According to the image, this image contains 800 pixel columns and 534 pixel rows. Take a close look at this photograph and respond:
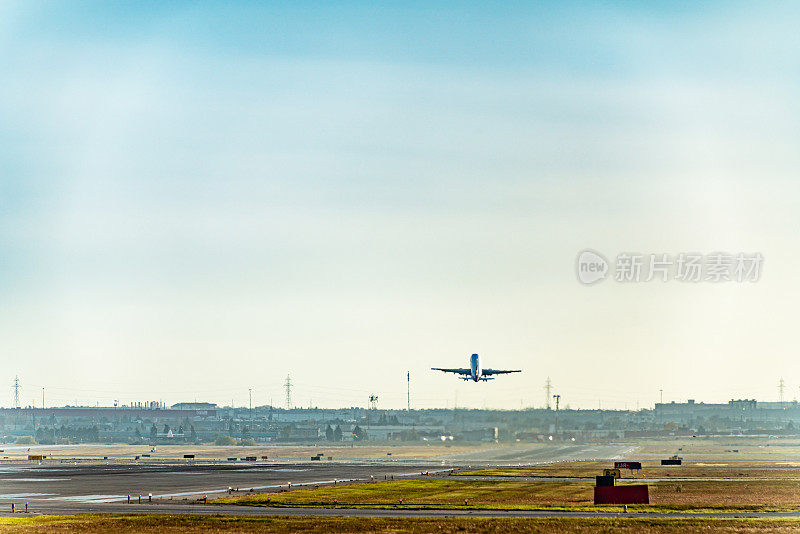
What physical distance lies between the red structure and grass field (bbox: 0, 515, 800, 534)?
1372 centimetres

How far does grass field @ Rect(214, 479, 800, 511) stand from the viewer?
299 ft

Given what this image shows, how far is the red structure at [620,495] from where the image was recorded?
9125 cm

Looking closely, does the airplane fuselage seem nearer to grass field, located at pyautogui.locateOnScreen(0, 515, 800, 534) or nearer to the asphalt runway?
the asphalt runway

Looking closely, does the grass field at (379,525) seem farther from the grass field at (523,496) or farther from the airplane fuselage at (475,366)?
the airplane fuselage at (475,366)

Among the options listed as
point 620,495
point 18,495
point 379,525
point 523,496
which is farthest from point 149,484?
point 620,495

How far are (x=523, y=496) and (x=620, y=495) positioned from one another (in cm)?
1356

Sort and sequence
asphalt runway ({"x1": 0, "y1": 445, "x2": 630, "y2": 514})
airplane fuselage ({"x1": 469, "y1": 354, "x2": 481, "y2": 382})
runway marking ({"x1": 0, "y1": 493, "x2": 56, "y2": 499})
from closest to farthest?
asphalt runway ({"x1": 0, "y1": 445, "x2": 630, "y2": 514}), runway marking ({"x1": 0, "y1": 493, "x2": 56, "y2": 499}), airplane fuselage ({"x1": 469, "y1": 354, "x2": 481, "y2": 382})

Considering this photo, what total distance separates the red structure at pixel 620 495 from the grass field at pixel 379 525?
45.0ft

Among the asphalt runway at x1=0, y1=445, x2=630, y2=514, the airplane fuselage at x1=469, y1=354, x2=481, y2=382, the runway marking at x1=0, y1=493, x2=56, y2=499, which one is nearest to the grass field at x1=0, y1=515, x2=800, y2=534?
the asphalt runway at x1=0, y1=445, x2=630, y2=514

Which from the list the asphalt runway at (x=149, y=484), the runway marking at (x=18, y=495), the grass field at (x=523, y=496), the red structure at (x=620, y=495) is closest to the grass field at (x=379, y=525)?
the asphalt runway at (x=149, y=484)

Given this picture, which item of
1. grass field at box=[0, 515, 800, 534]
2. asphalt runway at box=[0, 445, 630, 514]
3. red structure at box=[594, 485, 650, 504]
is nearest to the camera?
grass field at box=[0, 515, 800, 534]

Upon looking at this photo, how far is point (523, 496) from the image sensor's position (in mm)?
102812

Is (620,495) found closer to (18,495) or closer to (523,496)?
(523,496)

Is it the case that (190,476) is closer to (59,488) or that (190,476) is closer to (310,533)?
(59,488)
